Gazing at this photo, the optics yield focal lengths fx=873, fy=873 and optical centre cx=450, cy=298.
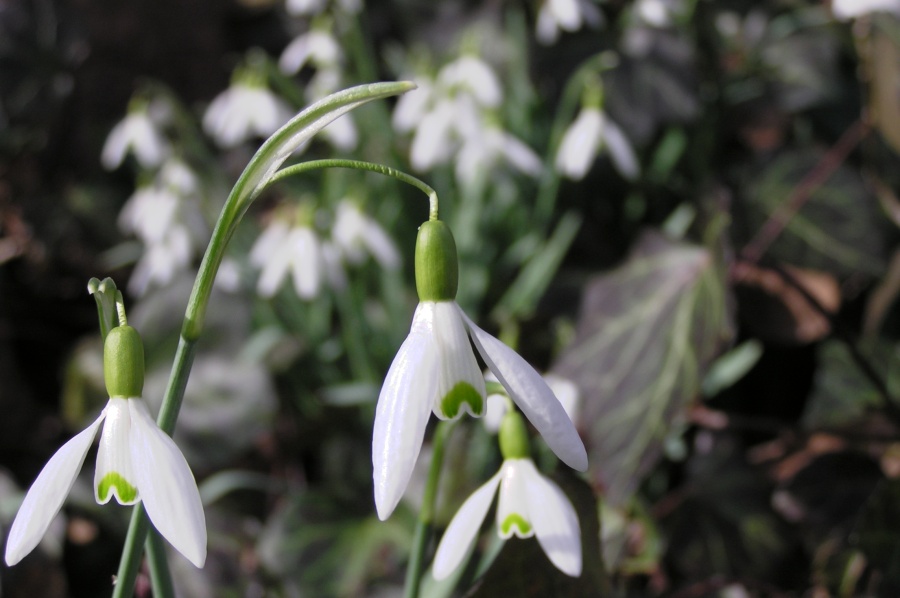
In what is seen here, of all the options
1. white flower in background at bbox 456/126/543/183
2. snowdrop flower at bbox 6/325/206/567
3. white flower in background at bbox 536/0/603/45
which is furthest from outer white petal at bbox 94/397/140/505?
white flower in background at bbox 536/0/603/45

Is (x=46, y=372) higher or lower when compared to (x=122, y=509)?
higher

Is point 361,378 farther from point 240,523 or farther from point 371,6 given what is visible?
point 371,6

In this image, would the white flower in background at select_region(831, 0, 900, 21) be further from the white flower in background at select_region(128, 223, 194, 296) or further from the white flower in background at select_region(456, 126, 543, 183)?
the white flower in background at select_region(128, 223, 194, 296)

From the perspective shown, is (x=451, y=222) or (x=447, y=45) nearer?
(x=451, y=222)

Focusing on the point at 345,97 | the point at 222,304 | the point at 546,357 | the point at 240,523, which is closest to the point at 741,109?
the point at 546,357

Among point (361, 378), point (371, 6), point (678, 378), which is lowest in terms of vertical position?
point (678, 378)

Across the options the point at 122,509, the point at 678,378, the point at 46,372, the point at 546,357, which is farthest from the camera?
the point at 46,372

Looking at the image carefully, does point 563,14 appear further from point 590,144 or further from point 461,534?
point 461,534

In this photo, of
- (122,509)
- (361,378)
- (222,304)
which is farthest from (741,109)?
(122,509)

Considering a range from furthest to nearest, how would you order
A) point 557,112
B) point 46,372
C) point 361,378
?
point 46,372
point 557,112
point 361,378
